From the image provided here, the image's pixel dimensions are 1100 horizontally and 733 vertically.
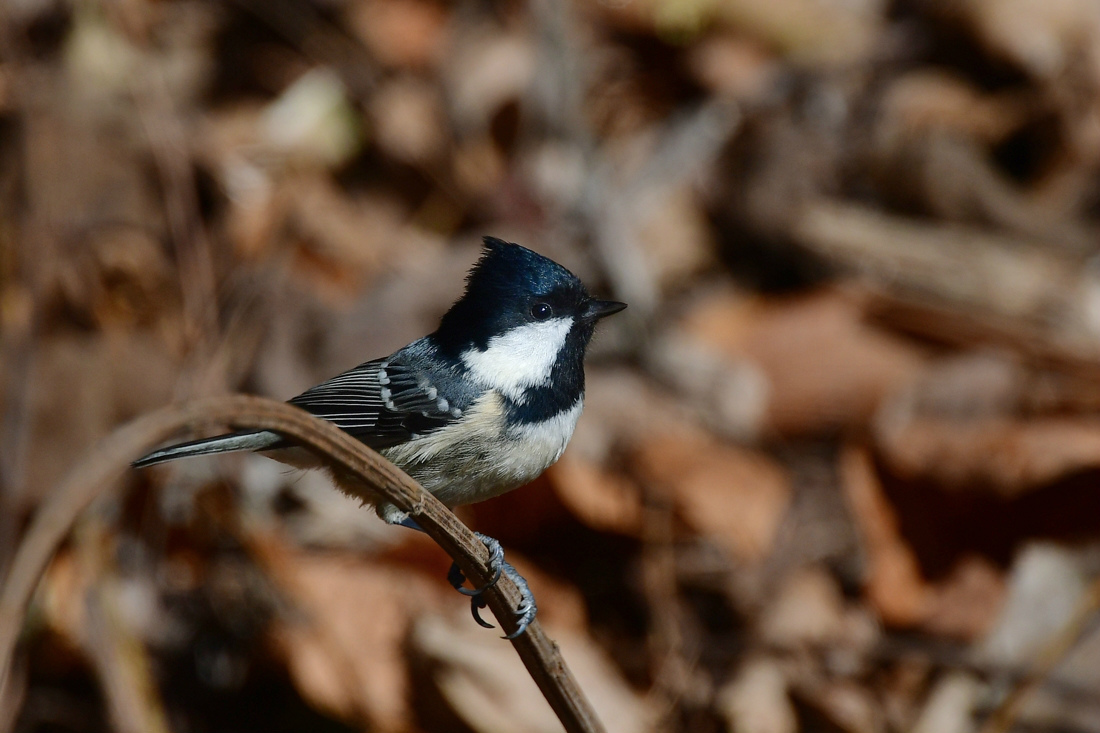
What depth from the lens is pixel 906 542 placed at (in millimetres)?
2863

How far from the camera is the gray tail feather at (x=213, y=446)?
5.08 ft

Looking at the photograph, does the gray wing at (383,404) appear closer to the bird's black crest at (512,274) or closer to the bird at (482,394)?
the bird at (482,394)

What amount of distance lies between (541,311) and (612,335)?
1.69 metres

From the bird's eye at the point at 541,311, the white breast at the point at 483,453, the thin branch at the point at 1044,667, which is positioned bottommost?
the thin branch at the point at 1044,667

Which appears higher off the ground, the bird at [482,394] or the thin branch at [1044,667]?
the bird at [482,394]

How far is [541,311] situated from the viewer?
1.80 m

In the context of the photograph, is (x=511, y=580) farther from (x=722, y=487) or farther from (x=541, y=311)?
(x=722, y=487)

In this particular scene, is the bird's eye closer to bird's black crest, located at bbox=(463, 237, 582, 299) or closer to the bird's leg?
bird's black crest, located at bbox=(463, 237, 582, 299)

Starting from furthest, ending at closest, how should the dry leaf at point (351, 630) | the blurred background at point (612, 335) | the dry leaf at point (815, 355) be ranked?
the dry leaf at point (815, 355)
the blurred background at point (612, 335)
the dry leaf at point (351, 630)

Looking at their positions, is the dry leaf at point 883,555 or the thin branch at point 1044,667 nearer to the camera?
the thin branch at point 1044,667

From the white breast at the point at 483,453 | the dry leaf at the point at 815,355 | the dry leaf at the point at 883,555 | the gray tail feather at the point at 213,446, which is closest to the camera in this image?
the gray tail feather at the point at 213,446

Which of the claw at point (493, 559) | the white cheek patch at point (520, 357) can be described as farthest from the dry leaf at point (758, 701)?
the white cheek patch at point (520, 357)

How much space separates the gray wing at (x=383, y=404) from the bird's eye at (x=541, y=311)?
22cm

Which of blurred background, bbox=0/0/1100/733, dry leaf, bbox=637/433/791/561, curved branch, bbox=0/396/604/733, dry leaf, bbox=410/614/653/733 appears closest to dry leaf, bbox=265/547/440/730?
blurred background, bbox=0/0/1100/733
